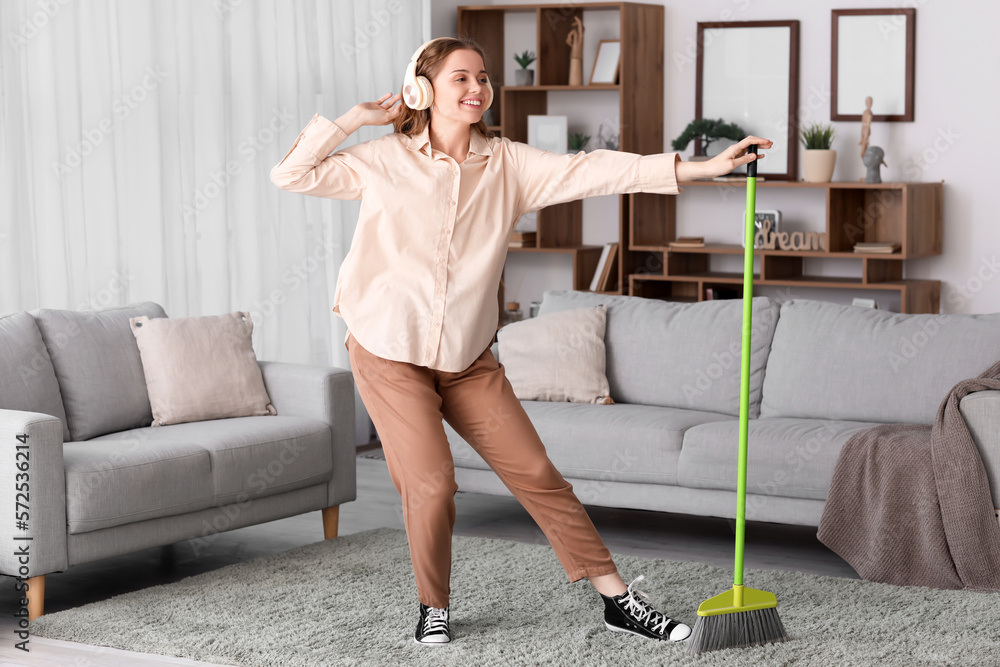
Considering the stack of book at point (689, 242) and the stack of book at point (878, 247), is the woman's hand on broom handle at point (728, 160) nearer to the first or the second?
the stack of book at point (878, 247)

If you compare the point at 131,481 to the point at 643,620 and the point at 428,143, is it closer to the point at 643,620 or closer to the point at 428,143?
the point at 428,143

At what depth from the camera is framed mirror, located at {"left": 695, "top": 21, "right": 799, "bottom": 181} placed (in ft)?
19.6

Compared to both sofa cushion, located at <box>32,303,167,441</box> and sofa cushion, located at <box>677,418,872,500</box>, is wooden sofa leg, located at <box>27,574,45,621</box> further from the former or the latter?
sofa cushion, located at <box>677,418,872,500</box>

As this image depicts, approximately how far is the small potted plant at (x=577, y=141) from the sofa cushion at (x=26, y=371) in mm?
3205

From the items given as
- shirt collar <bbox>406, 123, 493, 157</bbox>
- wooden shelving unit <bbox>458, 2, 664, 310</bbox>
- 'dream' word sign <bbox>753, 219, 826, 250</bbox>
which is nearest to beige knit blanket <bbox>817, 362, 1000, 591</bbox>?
shirt collar <bbox>406, 123, 493, 157</bbox>

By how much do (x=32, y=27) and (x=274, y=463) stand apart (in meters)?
1.76

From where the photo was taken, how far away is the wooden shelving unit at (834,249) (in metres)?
5.52

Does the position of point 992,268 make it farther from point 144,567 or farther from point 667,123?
point 144,567

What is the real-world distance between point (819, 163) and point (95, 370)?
336cm

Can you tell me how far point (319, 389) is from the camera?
4059 millimetres

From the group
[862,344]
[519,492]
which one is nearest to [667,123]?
[862,344]

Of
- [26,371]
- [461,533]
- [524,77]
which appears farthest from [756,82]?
[26,371]

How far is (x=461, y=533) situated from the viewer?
13.8ft

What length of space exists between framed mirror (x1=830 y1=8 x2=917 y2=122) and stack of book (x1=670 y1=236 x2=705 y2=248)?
832 millimetres
